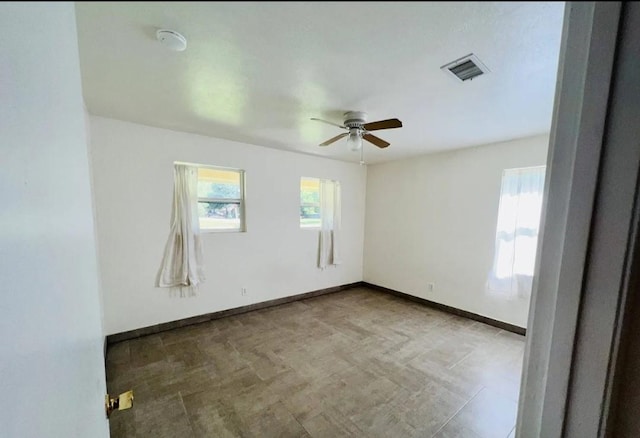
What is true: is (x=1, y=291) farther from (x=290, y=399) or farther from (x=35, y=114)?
(x=290, y=399)

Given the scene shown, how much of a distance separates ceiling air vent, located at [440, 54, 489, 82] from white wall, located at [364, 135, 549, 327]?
1.55 metres

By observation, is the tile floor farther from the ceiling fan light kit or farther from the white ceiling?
the ceiling fan light kit

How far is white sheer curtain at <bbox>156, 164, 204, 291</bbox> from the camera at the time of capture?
2.88 meters

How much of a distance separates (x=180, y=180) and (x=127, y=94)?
1121 millimetres

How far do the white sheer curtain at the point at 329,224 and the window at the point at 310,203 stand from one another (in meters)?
0.09

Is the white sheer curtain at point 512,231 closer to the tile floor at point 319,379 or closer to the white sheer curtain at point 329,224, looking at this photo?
the tile floor at point 319,379

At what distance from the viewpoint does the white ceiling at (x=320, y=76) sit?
1132 millimetres

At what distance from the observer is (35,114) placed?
15.7 inches

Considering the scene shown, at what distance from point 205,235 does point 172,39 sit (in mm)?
2337

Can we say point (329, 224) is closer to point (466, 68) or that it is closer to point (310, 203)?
point (310, 203)

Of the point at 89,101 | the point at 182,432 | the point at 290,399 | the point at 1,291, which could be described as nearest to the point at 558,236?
the point at 1,291

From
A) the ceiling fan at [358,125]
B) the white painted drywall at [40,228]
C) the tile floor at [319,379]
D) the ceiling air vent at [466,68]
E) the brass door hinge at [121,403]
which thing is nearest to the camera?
the white painted drywall at [40,228]

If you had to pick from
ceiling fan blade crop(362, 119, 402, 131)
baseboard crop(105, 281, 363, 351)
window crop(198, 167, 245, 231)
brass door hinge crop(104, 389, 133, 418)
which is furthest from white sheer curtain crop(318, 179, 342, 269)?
brass door hinge crop(104, 389, 133, 418)

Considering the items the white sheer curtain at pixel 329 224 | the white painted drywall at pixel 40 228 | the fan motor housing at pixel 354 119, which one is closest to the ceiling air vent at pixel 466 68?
the fan motor housing at pixel 354 119
